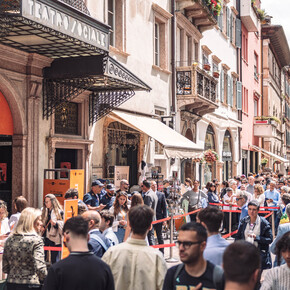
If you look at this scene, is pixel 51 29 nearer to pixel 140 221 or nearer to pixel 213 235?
pixel 140 221

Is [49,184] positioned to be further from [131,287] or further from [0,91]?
[131,287]

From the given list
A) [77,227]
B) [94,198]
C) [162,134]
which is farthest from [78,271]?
[162,134]

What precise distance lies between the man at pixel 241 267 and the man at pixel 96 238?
8.63ft

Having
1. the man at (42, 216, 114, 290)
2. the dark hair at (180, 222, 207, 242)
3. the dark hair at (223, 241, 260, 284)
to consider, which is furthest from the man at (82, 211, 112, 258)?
the dark hair at (223, 241, 260, 284)

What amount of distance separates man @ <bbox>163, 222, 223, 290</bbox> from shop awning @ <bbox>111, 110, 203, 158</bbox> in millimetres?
11364

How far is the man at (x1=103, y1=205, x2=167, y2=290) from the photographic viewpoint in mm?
4457

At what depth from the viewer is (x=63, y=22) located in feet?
32.1

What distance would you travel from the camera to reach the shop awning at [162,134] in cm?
1553

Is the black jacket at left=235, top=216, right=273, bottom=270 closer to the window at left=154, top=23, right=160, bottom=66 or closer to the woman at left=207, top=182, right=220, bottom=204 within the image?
the woman at left=207, top=182, right=220, bottom=204

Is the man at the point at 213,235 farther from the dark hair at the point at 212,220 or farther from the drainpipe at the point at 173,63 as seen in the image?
the drainpipe at the point at 173,63

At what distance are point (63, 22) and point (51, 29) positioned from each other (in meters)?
0.46

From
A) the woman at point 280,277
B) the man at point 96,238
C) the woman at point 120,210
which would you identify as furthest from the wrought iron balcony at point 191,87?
the woman at point 280,277

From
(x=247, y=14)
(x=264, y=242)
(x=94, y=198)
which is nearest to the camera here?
(x=264, y=242)

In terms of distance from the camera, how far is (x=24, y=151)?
39.7 feet
